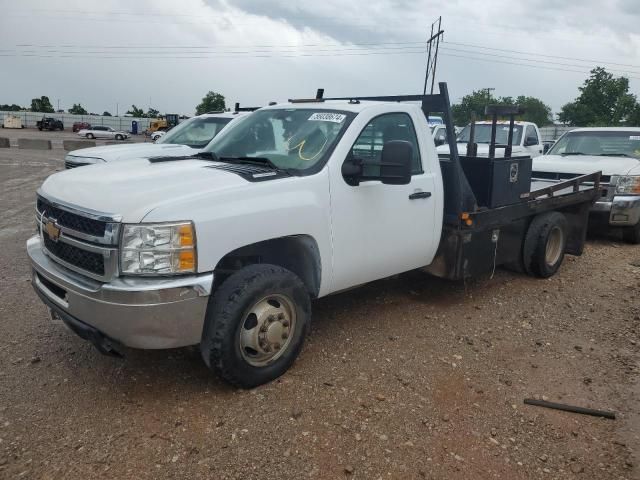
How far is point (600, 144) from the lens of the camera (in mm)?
9219

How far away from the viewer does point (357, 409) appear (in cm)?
343

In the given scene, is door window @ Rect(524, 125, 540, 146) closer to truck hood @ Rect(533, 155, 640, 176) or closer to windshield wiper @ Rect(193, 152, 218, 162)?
truck hood @ Rect(533, 155, 640, 176)

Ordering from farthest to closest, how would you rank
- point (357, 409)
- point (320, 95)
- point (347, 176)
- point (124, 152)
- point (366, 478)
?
point (124, 152)
point (320, 95)
point (347, 176)
point (357, 409)
point (366, 478)

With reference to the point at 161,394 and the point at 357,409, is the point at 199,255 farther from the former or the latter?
the point at 357,409

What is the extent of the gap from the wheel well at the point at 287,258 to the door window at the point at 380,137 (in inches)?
30.3

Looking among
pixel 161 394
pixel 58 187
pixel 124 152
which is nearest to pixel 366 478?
pixel 161 394

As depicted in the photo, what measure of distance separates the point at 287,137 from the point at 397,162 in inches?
37.4

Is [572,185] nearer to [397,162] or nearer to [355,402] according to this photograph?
[397,162]

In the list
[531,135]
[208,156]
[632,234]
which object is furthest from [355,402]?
[531,135]

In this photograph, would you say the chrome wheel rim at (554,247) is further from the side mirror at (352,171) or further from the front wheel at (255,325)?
the front wheel at (255,325)

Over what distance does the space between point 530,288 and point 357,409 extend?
3.43 metres

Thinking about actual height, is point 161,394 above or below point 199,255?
below

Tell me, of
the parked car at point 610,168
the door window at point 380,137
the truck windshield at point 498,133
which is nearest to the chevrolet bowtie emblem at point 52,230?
the door window at point 380,137

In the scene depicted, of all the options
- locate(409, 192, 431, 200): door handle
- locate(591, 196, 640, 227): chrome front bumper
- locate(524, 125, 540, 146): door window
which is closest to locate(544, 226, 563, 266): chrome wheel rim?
locate(591, 196, 640, 227): chrome front bumper
